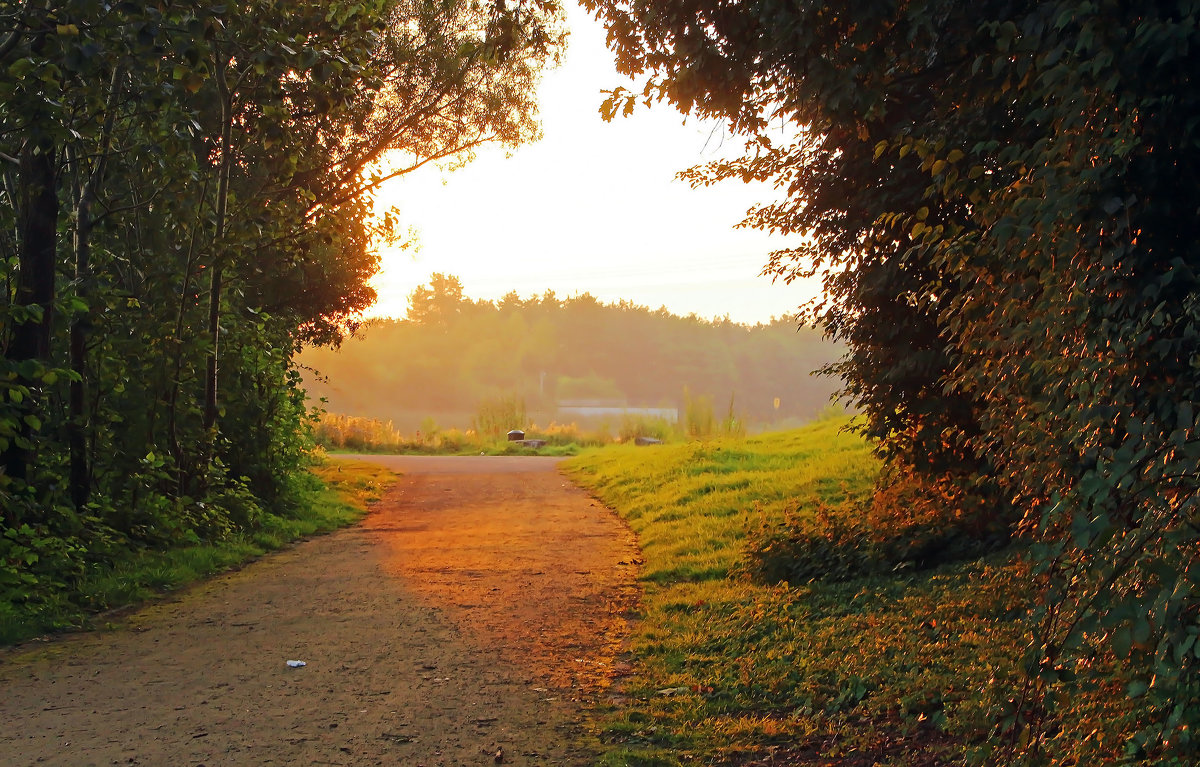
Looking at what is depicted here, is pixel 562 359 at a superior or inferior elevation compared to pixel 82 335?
superior

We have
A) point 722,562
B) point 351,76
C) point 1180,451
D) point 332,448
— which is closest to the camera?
point 1180,451

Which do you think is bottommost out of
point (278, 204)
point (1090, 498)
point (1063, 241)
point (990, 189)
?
point (1090, 498)

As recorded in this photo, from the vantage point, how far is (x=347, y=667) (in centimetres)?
618

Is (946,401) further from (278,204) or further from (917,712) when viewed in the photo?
(278,204)

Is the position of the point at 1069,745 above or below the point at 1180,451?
below

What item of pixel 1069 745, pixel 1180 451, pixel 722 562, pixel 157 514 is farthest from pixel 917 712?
pixel 157 514

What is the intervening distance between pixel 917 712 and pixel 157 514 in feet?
26.6

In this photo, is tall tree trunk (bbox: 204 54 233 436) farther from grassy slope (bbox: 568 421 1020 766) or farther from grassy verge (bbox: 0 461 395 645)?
grassy slope (bbox: 568 421 1020 766)

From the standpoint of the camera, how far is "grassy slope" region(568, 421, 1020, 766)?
184 inches

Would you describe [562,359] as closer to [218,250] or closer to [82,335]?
[218,250]

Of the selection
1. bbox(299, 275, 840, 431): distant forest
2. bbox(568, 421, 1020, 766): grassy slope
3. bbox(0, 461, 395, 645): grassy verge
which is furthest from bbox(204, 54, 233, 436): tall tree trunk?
bbox(299, 275, 840, 431): distant forest

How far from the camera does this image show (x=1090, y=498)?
134 inches

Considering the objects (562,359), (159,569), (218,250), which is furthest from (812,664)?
(562,359)

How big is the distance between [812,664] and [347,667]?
9.47 ft
